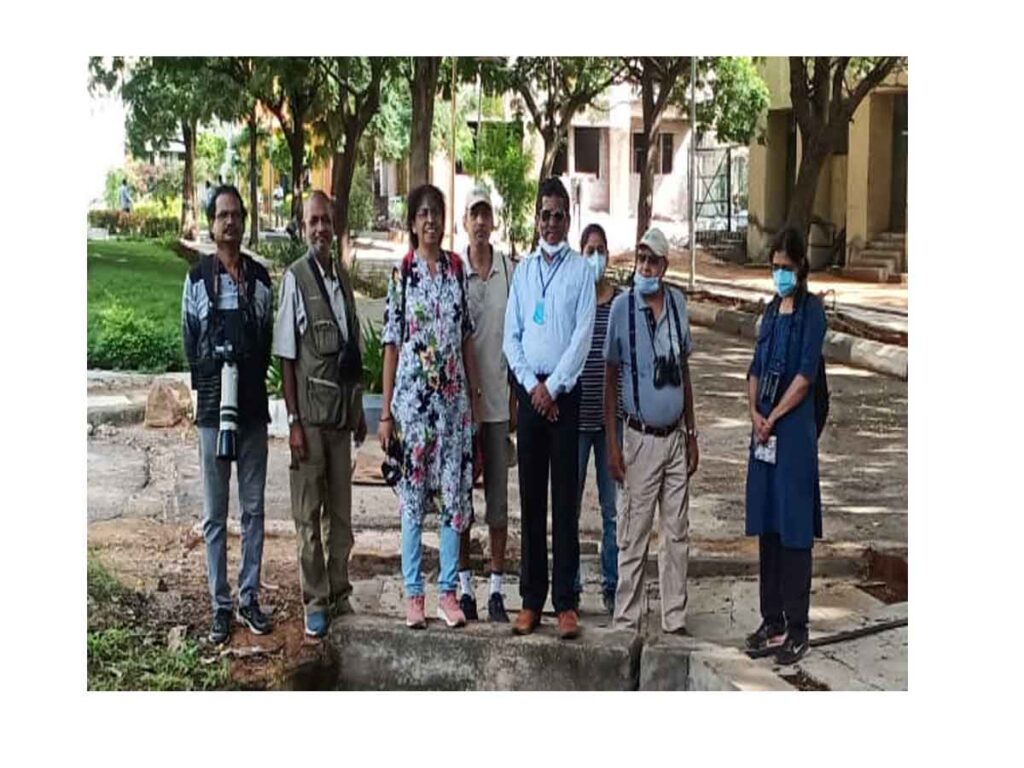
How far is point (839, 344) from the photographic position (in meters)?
6.18

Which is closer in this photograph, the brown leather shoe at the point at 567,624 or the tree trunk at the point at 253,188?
the brown leather shoe at the point at 567,624

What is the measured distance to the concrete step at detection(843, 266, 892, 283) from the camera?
6086mm

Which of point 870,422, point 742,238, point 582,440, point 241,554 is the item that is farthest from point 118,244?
point 870,422

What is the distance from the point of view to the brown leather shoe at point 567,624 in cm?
513

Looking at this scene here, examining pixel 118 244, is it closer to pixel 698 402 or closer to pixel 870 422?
pixel 698 402

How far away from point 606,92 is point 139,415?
2345 mm

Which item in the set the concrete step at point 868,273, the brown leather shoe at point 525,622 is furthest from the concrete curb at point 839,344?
the brown leather shoe at point 525,622

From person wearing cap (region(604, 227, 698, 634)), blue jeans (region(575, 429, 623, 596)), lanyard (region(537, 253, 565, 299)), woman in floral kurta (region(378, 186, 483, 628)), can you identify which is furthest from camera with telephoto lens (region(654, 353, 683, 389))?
woman in floral kurta (region(378, 186, 483, 628))

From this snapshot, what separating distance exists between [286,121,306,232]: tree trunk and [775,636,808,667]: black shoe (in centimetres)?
247

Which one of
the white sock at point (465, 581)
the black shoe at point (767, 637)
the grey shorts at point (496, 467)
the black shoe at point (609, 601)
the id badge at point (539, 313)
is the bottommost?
the black shoe at point (767, 637)

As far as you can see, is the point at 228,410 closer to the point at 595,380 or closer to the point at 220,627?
the point at 220,627

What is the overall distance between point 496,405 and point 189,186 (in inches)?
59.4

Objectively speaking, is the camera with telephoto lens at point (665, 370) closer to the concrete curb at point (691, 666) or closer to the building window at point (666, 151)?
the concrete curb at point (691, 666)
